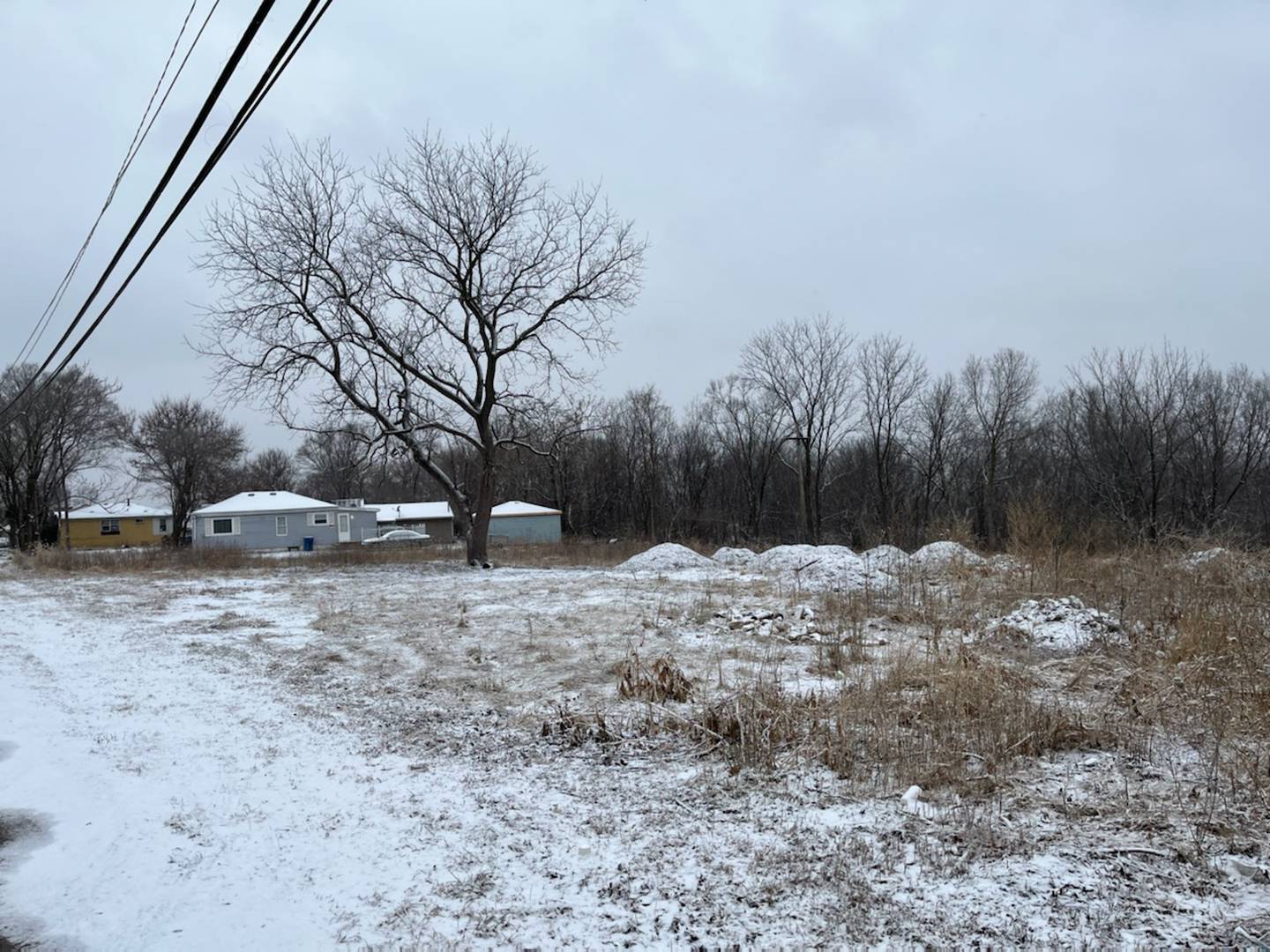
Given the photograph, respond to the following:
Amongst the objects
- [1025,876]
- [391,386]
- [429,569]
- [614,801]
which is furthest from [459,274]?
[1025,876]

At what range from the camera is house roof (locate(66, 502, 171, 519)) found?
55.1 meters

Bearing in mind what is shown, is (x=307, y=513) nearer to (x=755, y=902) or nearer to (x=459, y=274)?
(x=459, y=274)

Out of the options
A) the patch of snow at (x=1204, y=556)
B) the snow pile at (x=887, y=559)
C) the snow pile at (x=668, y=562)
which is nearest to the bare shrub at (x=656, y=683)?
the patch of snow at (x=1204, y=556)

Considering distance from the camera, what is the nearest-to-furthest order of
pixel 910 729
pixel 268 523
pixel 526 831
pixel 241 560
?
pixel 526 831 < pixel 910 729 < pixel 241 560 < pixel 268 523

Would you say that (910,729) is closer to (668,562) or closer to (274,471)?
(668,562)

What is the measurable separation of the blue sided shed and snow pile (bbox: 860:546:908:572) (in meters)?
36.2

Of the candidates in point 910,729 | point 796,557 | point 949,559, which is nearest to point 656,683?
point 910,729

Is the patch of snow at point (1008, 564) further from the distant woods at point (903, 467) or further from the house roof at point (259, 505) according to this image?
the house roof at point (259, 505)

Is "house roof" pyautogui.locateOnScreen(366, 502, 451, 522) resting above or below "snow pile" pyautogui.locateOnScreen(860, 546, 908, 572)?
above

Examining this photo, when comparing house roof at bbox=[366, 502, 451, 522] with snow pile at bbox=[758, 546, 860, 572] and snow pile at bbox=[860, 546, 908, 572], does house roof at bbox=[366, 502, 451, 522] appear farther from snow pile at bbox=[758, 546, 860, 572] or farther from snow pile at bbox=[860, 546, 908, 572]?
snow pile at bbox=[860, 546, 908, 572]

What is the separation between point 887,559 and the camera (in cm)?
1427

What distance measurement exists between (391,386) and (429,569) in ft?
18.2

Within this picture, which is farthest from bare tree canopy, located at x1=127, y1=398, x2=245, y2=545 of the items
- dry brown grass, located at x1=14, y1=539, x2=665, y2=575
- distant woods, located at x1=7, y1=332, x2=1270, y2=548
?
dry brown grass, located at x1=14, y1=539, x2=665, y2=575

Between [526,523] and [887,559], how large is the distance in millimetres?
39980
